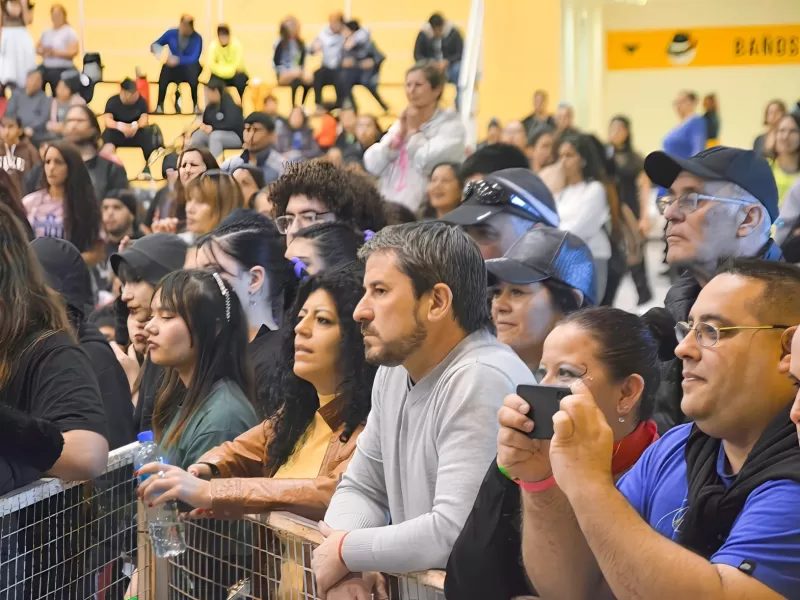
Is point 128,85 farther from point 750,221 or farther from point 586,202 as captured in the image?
point 750,221

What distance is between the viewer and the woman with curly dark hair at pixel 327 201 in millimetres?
3557

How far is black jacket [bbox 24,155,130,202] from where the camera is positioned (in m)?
5.32

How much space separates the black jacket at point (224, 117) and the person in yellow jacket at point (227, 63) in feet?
1.72

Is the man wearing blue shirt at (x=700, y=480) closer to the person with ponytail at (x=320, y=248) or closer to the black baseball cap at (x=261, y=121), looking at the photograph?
the person with ponytail at (x=320, y=248)

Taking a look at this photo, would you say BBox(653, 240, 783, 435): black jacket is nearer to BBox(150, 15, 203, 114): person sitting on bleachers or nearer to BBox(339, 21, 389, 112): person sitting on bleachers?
BBox(150, 15, 203, 114): person sitting on bleachers

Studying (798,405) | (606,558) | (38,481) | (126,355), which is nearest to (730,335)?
(798,405)

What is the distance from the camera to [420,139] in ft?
16.3

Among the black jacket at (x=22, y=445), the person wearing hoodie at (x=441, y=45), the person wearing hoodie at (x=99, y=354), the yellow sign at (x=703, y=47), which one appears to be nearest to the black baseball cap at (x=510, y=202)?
the person wearing hoodie at (x=99, y=354)

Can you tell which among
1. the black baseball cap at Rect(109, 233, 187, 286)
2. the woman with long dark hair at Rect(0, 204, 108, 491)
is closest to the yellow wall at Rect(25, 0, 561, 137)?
the black baseball cap at Rect(109, 233, 187, 286)

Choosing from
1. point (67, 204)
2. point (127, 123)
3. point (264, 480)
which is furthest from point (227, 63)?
point (264, 480)

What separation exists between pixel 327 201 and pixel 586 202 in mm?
2035

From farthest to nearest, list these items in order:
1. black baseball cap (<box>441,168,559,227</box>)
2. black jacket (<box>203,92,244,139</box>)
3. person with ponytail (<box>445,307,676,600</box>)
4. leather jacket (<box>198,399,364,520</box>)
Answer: black jacket (<box>203,92,244,139</box>) → black baseball cap (<box>441,168,559,227</box>) → leather jacket (<box>198,399,364,520</box>) → person with ponytail (<box>445,307,676,600</box>)

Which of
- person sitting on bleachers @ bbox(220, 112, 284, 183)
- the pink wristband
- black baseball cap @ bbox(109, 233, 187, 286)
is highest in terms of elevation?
person sitting on bleachers @ bbox(220, 112, 284, 183)

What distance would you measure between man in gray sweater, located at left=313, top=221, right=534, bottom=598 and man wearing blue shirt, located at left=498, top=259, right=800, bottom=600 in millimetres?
292
